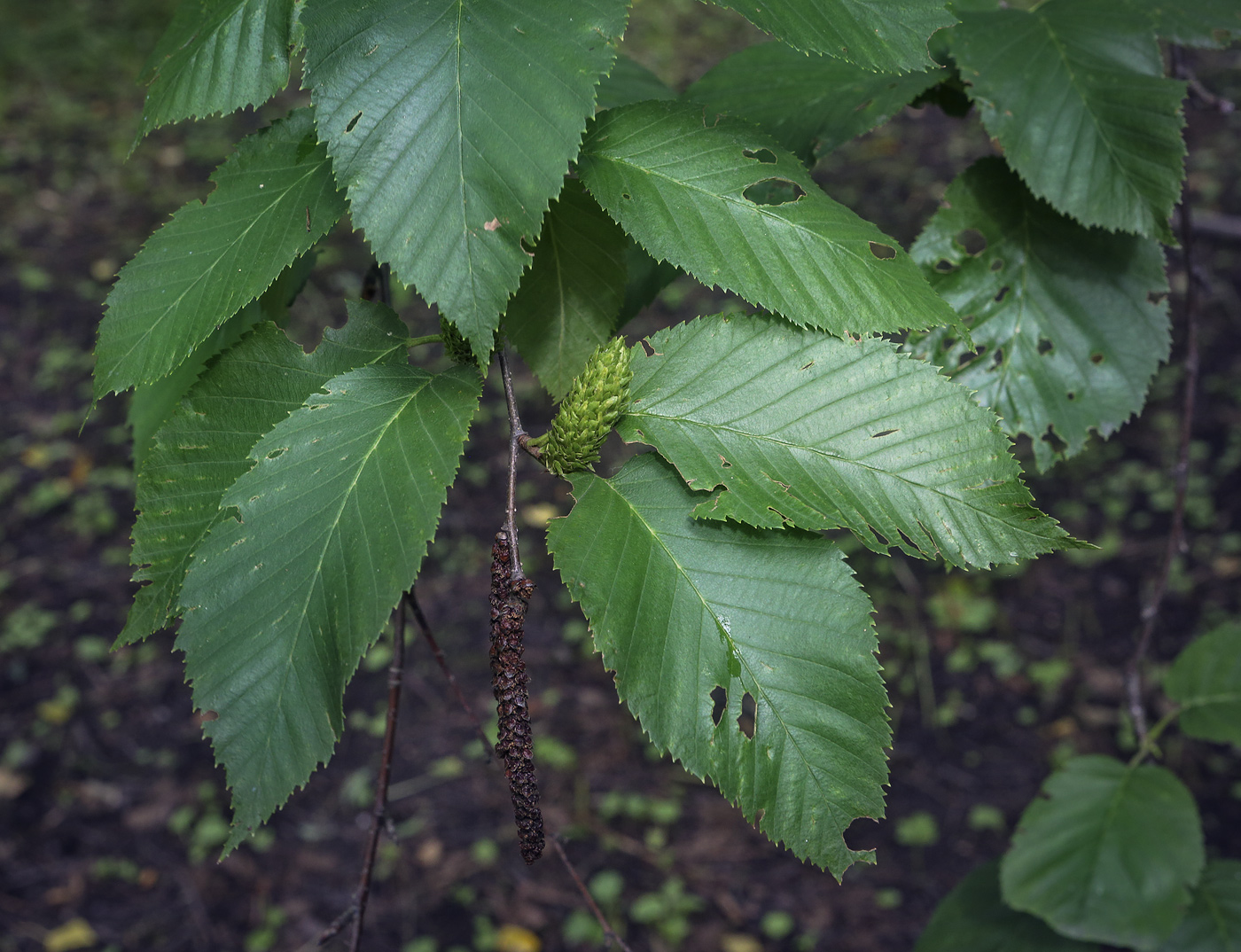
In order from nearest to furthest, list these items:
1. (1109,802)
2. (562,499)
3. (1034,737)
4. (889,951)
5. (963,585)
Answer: (1109,802), (889,951), (1034,737), (963,585), (562,499)

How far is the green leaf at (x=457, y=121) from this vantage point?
2.83 ft

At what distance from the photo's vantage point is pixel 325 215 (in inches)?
38.1

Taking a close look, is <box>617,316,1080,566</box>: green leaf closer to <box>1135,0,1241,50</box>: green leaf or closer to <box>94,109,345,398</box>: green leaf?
<box>94,109,345,398</box>: green leaf

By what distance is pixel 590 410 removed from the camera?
38.1 inches

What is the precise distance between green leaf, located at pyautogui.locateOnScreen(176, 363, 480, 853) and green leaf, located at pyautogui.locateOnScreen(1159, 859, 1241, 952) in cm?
231

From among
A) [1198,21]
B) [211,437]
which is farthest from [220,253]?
[1198,21]

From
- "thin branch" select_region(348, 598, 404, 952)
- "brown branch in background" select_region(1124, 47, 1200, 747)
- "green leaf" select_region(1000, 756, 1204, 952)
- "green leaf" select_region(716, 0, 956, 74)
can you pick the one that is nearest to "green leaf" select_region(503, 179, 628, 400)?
"green leaf" select_region(716, 0, 956, 74)

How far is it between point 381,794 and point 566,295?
0.70 meters

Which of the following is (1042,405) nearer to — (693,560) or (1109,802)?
(693,560)

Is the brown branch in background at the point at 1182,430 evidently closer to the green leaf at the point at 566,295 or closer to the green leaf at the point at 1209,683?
the green leaf at the point at 1209,683

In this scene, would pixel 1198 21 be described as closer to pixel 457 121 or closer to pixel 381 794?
pixel 457 121

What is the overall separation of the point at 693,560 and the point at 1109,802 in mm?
1888

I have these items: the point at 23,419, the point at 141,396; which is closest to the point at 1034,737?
the point at 141,396

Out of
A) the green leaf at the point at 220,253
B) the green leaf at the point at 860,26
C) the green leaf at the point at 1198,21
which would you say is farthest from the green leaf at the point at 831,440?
the green leaf at the point at 1198,21
